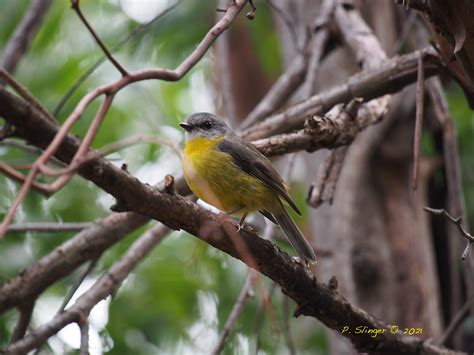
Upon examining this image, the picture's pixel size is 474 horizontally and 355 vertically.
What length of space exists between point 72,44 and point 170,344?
2.99 metres

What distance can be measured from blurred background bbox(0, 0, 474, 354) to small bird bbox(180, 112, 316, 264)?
617 mm

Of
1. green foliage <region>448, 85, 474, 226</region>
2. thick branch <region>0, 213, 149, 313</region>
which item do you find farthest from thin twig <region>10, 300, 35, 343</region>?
green foliage <region>448, 85, 474, 226</region>

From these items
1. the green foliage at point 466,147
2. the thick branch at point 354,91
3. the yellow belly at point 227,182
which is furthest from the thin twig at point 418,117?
the green foliage at point 466,147

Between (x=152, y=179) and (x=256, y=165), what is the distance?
73.9 inches

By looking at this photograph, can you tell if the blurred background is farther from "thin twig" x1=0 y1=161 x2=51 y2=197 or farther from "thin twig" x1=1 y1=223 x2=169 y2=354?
"thin twig" x1=0 y1=161 x2=51 y2=197

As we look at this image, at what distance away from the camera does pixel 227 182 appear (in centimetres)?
414

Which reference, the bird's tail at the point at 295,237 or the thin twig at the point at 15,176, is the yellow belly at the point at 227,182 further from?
the thin twig at the point at 15,176

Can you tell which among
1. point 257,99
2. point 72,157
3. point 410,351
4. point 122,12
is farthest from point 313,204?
point 257,99

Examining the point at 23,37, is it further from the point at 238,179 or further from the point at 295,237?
the point at 295,237

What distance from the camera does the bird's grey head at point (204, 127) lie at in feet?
15.2

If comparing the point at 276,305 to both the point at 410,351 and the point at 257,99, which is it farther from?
the point at 257,99

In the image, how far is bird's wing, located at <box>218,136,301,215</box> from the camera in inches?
164

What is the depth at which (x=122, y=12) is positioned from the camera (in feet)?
21.7

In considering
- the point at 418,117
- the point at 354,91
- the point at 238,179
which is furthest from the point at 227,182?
the point at 418,117
